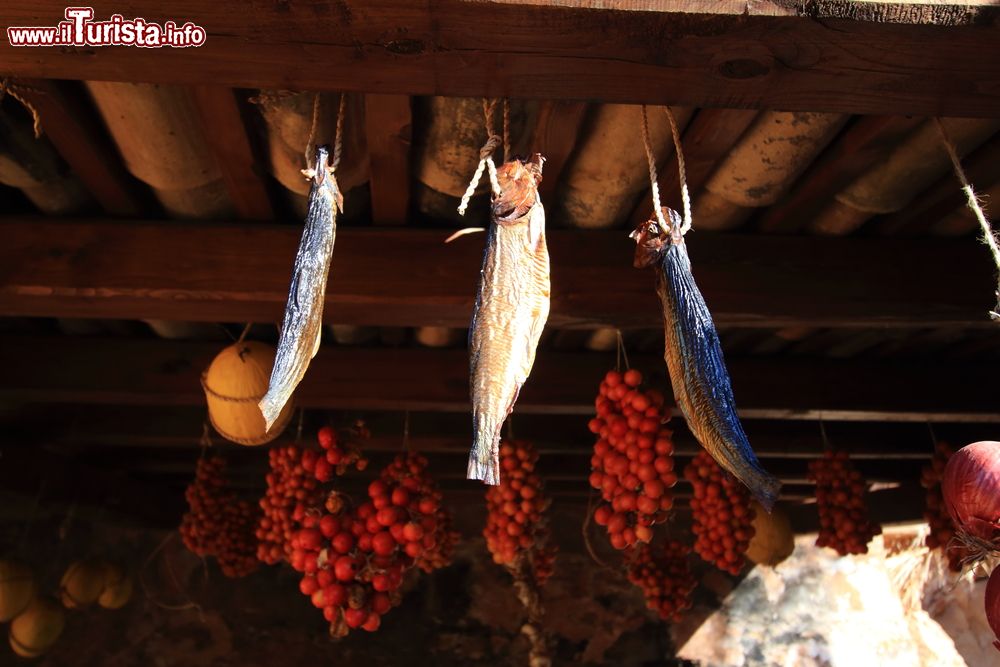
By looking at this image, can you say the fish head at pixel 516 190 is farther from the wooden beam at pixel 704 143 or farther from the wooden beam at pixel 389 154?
the wooden beam at pixel 704 143

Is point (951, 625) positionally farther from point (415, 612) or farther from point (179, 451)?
point (179, 451)

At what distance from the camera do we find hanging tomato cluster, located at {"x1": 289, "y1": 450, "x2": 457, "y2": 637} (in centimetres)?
269

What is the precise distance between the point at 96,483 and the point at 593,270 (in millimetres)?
3869

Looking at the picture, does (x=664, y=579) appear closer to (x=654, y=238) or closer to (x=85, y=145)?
(x=654, y=238)

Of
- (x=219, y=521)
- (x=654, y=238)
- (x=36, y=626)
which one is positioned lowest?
(x=36, y=626)

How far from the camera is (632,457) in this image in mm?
2598

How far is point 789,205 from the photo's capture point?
229 cm

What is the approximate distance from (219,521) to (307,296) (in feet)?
9.67

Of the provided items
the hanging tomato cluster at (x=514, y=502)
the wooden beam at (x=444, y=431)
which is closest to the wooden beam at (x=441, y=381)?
the hanging tomato cluster at (x=514, y=502)

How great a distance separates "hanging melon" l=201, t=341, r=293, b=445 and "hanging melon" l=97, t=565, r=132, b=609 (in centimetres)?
278

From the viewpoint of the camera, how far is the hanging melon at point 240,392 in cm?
265

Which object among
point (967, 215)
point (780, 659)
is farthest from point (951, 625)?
point (967, 215)

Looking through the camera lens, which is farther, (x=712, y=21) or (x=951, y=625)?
(x=951, y=625)

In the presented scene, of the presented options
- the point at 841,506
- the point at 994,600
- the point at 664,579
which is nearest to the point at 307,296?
the point at 994,600
